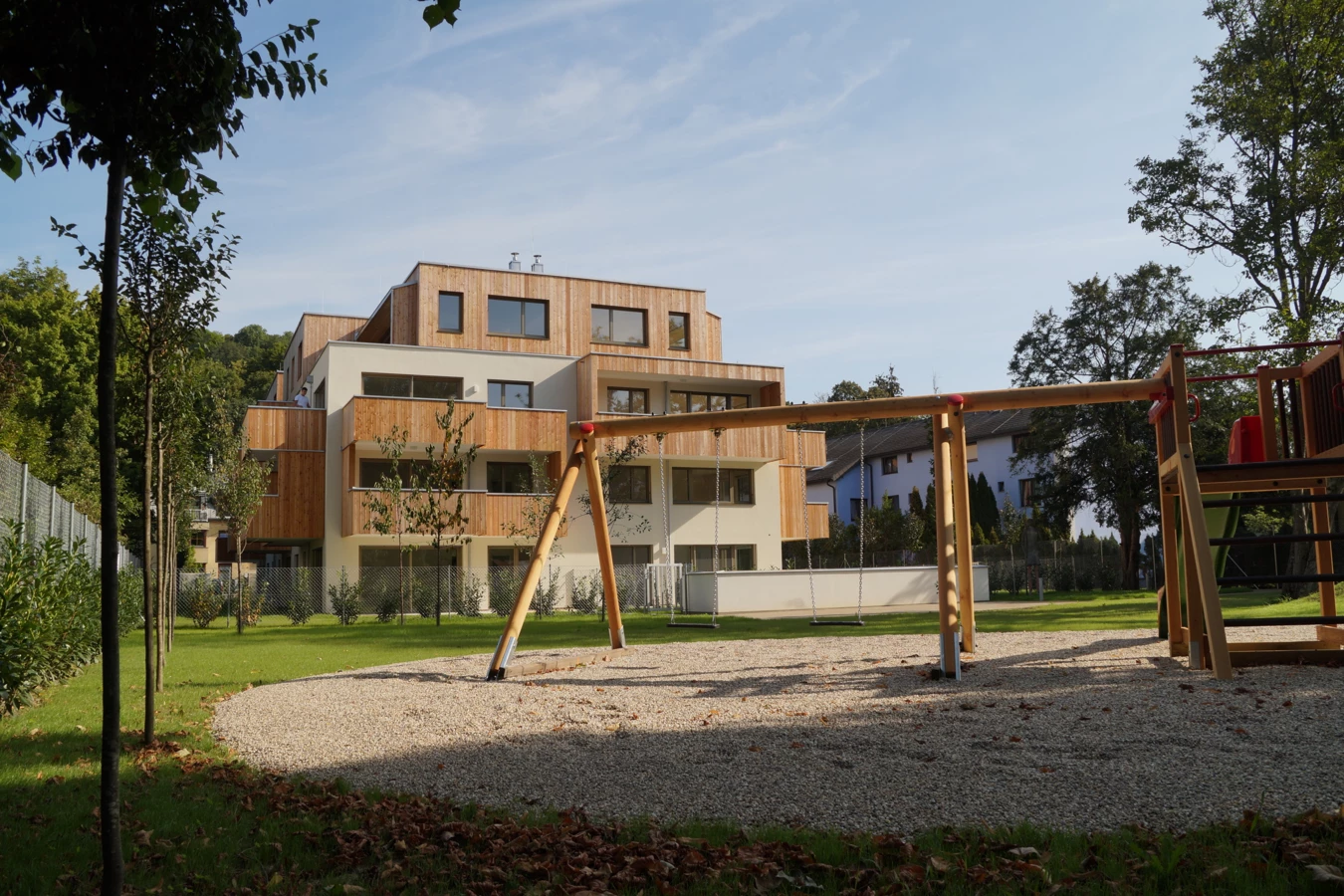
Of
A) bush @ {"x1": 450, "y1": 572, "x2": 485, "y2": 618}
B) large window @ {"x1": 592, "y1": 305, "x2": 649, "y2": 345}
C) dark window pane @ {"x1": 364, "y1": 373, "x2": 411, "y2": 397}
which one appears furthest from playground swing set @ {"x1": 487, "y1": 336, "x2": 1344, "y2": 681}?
large window @ {"x1": 592, "y1": 305, "x2": 649, "y2": 345}

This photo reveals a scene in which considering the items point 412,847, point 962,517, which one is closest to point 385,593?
point 962,517

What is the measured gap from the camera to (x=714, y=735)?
777 cm

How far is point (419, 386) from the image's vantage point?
35.0 meters

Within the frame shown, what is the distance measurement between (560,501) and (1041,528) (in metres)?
40.2

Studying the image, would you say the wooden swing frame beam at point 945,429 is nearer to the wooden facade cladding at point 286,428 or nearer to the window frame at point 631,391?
the wooden facade cladding at point 286,428

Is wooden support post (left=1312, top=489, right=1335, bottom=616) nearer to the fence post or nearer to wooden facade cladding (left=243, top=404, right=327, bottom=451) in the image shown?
the fence post

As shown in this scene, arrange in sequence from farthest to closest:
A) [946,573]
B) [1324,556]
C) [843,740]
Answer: [1324,556]
[946,573]
[843,740]

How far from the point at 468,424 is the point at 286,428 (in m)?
5.93

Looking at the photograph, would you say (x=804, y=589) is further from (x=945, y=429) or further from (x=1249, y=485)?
(x=1249, y=485)

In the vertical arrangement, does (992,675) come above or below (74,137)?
below

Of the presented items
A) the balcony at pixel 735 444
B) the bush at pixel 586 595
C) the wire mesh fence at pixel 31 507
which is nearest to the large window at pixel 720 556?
the balcony at pixel 735 444

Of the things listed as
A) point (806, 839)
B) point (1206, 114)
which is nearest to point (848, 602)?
point (1206, 114)

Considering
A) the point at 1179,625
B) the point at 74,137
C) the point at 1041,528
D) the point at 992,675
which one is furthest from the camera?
the point at 1041,528

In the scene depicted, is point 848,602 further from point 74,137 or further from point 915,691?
point 74,137
